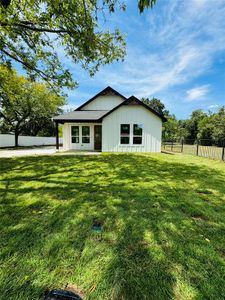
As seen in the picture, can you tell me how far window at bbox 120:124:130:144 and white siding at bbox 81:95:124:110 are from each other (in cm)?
439

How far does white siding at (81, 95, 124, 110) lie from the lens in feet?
53.4

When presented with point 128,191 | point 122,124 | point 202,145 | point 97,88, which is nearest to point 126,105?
point 122,124

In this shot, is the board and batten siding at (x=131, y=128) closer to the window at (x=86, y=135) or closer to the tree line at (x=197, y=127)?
the window at (x=86, y=135)

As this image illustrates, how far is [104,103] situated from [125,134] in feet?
17.6

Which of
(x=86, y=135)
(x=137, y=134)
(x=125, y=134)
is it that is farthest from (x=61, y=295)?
(x=86, y=135)

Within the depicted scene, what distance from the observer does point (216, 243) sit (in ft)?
6.98

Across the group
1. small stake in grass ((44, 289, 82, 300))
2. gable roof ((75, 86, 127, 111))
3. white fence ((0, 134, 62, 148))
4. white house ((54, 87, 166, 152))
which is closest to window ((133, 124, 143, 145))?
white house ((54, 87, 166, 152))

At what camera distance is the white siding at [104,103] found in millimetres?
16281

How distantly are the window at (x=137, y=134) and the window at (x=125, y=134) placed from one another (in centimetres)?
50

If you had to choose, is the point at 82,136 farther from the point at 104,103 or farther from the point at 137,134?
the point at 137,134

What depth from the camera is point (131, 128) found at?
12828 millimetres

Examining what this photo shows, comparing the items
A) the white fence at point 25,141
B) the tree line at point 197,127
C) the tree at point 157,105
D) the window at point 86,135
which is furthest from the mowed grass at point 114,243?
the tree at point 157,105

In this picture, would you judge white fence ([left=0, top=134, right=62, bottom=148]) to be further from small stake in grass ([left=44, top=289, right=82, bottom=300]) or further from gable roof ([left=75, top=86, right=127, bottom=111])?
small stake in grass ([left=44, top=289, right=82, bottom=300])

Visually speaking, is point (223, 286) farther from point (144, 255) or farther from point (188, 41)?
point (188, 41)
